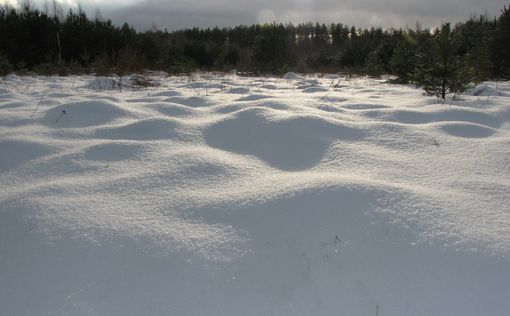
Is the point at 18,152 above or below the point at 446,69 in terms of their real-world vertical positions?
below

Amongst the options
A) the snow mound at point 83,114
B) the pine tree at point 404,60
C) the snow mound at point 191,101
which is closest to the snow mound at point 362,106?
the snow mound at point 191,101

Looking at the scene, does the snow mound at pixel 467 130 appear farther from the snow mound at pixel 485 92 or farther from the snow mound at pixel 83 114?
the snow mound at pixel 485 92

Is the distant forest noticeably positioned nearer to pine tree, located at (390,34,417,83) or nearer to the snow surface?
pine tree, located at (390,34,417,83)

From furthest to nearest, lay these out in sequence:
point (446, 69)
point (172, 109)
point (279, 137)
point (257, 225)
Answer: point (446, 69) < point (172, 109) < point (279, 137) < point (257, 225)

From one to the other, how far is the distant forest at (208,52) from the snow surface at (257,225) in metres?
4.16

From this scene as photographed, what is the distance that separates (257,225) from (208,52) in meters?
32.9

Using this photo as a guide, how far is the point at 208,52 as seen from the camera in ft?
105

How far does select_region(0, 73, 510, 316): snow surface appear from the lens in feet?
3.30

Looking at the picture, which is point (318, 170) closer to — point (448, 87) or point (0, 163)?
point (0, 163)

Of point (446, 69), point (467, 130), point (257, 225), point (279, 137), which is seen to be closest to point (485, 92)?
point (446, 69)

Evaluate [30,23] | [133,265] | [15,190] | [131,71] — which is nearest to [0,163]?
[15,190]

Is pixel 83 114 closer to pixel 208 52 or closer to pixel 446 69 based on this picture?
pixel 446 69

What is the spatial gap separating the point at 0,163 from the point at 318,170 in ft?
6.12

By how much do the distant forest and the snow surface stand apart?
13.7 feet
